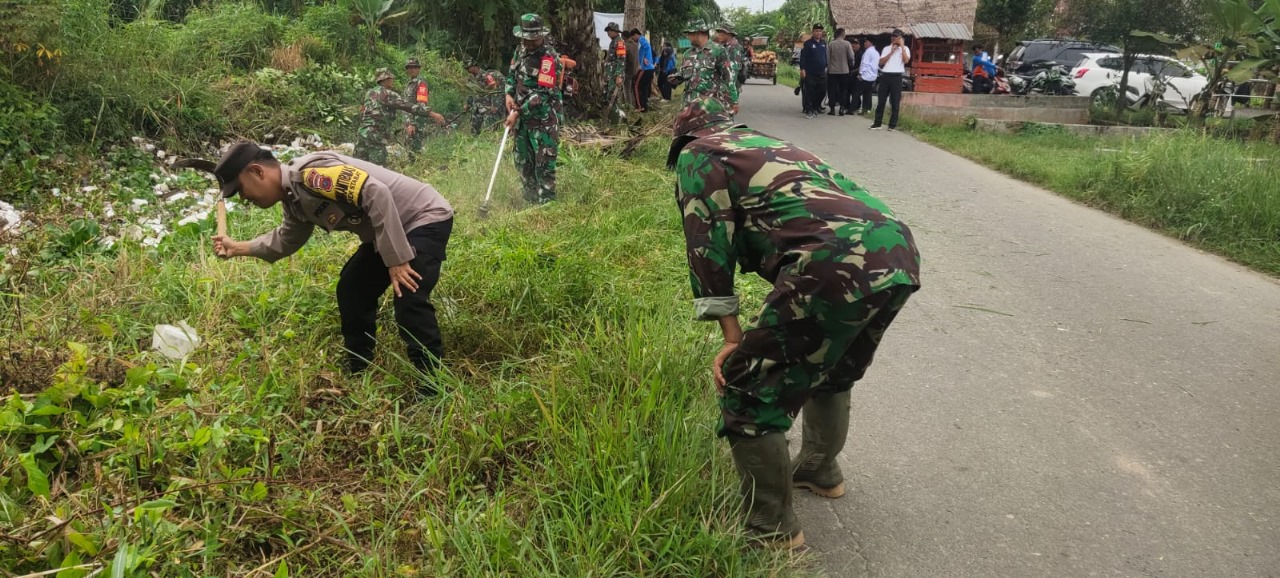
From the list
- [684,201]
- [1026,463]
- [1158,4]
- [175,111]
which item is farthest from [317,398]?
[1158,4]

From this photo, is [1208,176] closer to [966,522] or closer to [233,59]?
[966,522]

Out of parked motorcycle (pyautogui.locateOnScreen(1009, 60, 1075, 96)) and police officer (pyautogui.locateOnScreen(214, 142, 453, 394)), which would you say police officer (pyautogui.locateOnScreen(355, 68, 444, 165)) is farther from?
parked motorcycle (pyautogui.locateOnScreen(1009, 60, 1075, 96))

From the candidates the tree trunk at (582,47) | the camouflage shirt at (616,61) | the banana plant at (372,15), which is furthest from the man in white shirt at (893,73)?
the banana plant at (372,15)

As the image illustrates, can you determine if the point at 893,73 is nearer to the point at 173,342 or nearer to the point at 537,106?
the point at 537,106

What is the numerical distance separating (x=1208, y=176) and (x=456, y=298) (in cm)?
639

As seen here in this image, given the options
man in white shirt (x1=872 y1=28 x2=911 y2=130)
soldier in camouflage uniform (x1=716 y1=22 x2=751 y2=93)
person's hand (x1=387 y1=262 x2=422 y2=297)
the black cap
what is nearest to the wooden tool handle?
the black cap

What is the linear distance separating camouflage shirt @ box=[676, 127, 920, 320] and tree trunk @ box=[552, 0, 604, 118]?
30.6ft

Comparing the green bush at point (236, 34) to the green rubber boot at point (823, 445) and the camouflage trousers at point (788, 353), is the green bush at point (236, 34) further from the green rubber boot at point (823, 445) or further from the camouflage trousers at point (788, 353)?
the camouflage trousers at point (788, 353)

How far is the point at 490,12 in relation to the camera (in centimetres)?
1464

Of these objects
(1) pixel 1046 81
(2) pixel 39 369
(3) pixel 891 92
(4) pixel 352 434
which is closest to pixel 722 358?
(4) pixel 352 434

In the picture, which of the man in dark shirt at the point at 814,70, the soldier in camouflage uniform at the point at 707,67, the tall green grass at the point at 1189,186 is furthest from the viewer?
the man in dark shirt at the point at 814,70

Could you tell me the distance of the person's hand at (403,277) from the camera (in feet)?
11.0

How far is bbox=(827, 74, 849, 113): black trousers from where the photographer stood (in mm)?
15180

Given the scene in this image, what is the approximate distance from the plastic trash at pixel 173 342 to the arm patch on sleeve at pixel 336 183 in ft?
3.35
